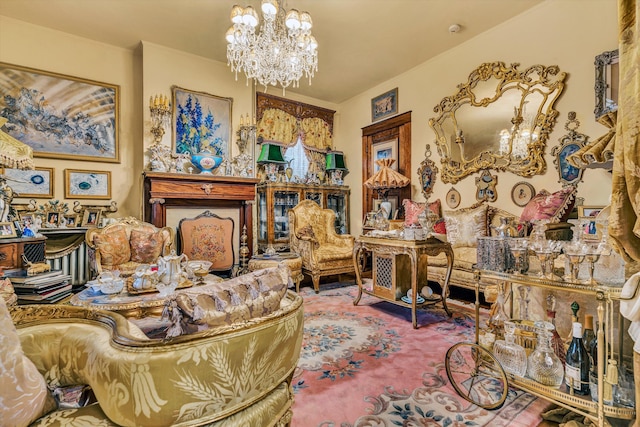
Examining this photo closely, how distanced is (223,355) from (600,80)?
3936mm

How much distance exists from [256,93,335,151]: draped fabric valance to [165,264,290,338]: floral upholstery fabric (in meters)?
4.36

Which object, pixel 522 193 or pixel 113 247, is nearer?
pixel 113 247

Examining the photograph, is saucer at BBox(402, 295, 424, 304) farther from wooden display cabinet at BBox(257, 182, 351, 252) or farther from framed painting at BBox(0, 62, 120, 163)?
framed painting at BBox(0, 62, 120, 163)

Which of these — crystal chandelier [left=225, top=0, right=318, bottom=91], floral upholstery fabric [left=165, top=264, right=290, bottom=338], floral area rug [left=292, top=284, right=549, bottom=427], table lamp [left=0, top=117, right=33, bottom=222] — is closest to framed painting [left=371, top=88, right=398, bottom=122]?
crystal chandelier [left=225, top=0, right=318, bottom=91]

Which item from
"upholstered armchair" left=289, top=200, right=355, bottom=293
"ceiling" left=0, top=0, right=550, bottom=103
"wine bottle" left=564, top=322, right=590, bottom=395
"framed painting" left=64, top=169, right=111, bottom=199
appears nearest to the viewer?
"wine bottle" left=564, top=322, right=590, bottom=395

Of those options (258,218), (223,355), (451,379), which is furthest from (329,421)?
(258,218)

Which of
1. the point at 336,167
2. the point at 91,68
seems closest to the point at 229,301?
the point at 91,68

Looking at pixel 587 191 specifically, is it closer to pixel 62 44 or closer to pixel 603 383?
pixel 603 383

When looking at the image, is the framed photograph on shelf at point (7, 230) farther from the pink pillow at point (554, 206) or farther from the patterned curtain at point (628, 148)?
the pink pillow at point (554, 206)

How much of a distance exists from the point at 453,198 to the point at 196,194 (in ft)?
11.7

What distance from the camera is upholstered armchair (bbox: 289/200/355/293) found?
12.5ft

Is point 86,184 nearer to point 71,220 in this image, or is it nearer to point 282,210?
point 71,220

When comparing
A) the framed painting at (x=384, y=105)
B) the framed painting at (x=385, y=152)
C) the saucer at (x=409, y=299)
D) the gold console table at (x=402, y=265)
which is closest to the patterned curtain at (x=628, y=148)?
the gold console table at (x=402, y=265)

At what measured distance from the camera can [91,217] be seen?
3.72 metres
